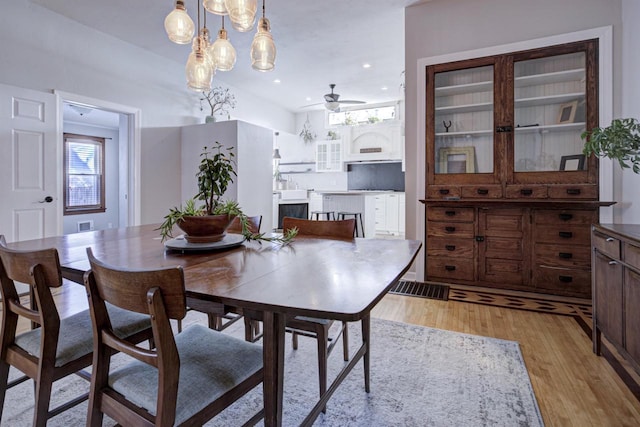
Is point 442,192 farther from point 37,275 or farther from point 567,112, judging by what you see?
point 37,275

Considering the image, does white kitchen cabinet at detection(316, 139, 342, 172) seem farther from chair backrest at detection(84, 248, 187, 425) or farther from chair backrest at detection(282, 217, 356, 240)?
chair backrest at detection(84, 248, 187, 425)

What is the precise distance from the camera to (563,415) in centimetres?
148

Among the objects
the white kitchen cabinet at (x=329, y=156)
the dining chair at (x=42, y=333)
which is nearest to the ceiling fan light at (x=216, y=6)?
the dining chair at (x=42, y=333)

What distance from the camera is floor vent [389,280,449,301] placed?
3098 mm

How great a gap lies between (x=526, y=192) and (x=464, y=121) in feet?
3.09

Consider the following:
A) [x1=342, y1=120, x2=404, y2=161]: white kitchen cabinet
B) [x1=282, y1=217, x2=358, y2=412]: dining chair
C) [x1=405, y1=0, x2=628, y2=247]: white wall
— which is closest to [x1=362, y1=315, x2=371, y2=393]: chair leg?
[x1=282, y1=217, x2=358, y2=412]: dining chair

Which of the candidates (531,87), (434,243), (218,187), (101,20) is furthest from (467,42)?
(101,20)

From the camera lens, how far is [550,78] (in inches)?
122

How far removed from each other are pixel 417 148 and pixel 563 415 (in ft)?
8.52

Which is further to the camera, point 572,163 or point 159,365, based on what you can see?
point 572,163

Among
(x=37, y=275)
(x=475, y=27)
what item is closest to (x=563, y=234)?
(x=475, y=27)

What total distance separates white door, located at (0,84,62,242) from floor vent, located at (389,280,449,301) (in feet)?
11.8

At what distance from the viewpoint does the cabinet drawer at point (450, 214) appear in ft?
10.7

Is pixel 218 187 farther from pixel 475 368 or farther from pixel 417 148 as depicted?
pixel 417 148
